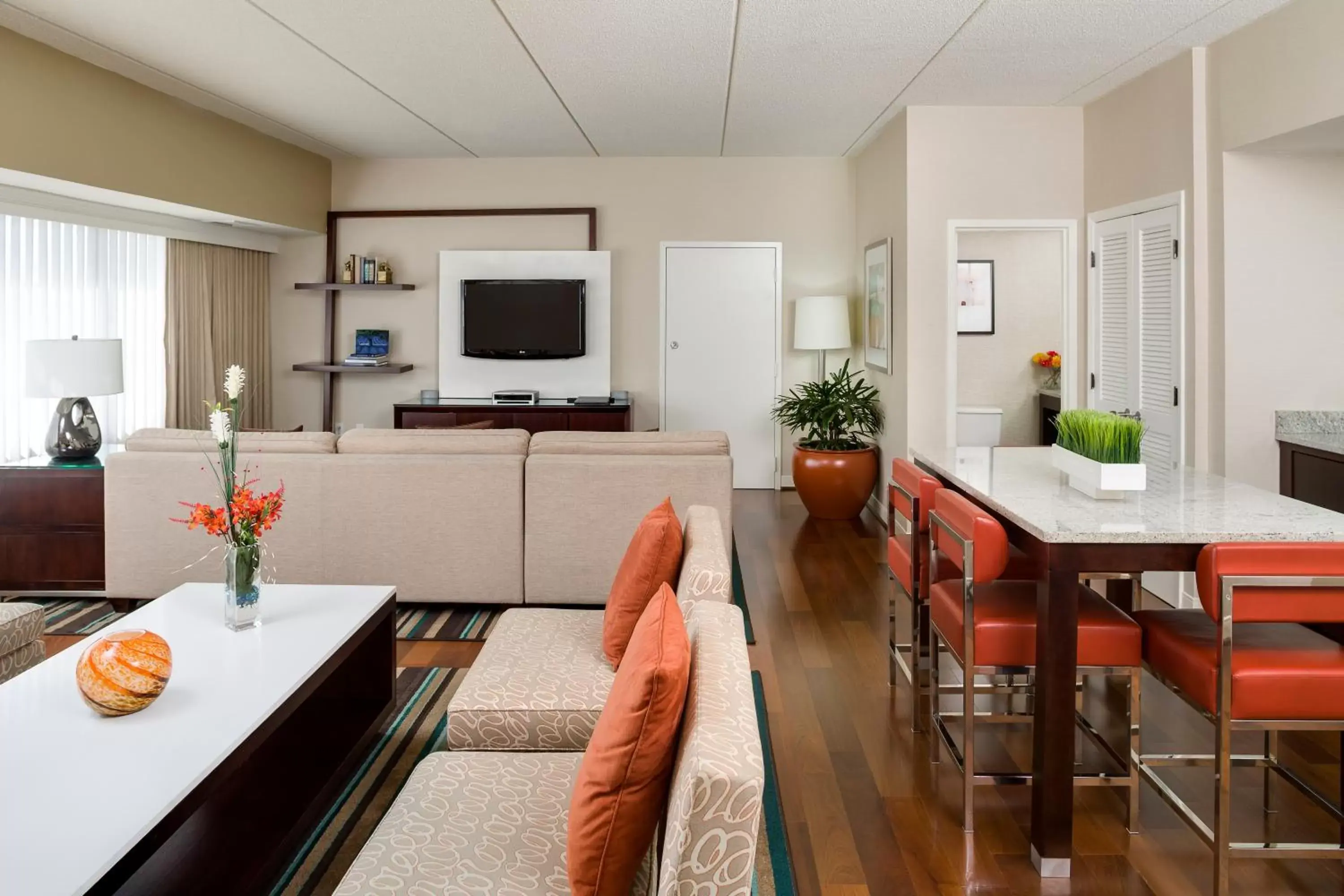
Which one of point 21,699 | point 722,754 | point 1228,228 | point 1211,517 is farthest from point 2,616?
point 1228,228

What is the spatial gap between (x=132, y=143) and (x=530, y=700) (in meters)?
4.24

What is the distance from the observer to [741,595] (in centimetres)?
465

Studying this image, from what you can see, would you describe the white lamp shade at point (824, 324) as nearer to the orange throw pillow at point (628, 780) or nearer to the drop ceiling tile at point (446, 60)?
the drop ceiling tile at point (446, 60)

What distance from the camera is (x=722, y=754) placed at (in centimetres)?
122

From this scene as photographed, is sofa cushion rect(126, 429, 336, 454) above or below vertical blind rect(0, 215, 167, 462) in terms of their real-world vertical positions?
below

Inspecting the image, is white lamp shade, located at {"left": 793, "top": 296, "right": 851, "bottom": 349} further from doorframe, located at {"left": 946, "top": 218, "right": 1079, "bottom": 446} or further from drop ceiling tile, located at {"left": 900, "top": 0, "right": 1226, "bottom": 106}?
drop ceiling tile, located at {"left": 900, "top": 0, "right": 1226, "bottom": 106}

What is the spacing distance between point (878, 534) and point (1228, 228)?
2674 mm

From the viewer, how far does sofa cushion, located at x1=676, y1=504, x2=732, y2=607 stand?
213 cm

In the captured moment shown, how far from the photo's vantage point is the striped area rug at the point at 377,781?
2242mm

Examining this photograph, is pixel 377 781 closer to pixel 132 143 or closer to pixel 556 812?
pixel 556 812

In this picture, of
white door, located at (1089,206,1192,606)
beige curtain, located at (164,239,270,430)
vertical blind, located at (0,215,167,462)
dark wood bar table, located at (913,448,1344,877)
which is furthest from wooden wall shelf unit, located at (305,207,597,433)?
dark wood bar table, located at (913,448,1344,877)

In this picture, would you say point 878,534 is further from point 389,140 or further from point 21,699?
point 21,699

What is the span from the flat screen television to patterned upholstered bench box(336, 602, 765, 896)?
17.8 feet

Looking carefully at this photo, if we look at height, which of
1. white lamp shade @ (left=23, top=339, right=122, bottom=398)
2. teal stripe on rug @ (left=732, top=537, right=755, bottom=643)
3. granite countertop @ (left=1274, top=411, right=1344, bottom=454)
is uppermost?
white lamp shade @ (left=23, top=339, right=122, bottom=398)
